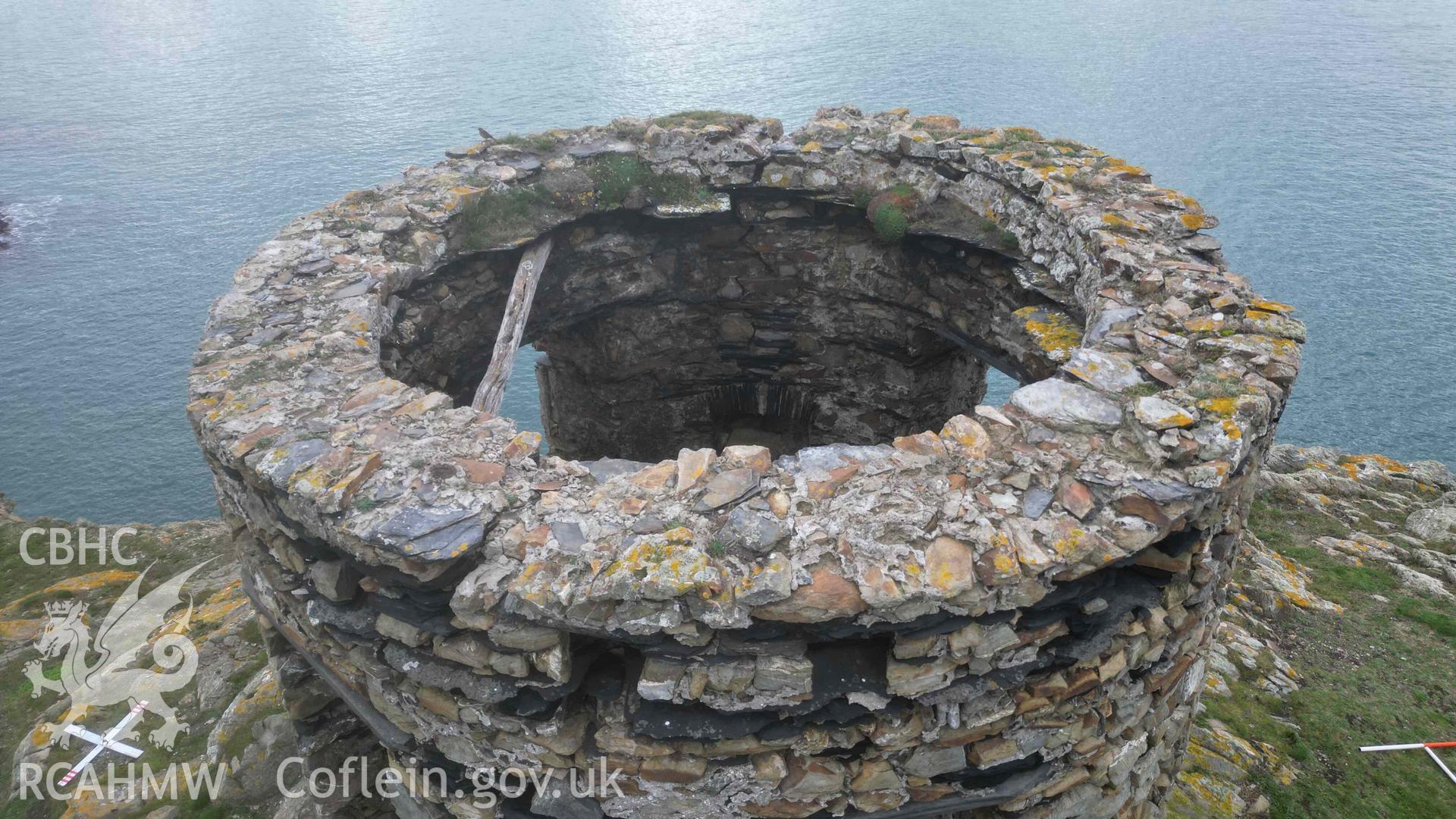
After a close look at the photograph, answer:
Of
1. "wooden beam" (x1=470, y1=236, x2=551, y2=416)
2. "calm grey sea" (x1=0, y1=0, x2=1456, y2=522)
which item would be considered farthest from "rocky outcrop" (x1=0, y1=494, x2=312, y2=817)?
"wooden beam" (x1=470, y1=236, x2=551, y2=416)

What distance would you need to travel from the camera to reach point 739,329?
33.9 feet

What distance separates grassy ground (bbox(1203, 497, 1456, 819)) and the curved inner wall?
15.2 ft

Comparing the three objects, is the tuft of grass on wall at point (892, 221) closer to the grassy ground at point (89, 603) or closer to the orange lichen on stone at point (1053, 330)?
the orange lichen on stone at point (1053, 330)

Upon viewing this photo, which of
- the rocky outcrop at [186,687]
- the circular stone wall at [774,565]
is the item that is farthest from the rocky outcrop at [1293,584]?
the rocky outcrop at [186,687]

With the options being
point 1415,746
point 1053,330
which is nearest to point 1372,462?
point 1415,746

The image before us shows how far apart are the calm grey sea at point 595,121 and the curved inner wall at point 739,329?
9.59m

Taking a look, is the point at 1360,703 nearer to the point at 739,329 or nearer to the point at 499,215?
the point at 739,329

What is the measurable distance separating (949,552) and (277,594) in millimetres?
4132

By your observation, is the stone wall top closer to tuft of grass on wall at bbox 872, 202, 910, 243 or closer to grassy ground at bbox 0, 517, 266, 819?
tuft of grass on wall at bbox 872, 202, 910, 243

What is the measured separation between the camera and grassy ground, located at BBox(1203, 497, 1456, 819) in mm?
7582

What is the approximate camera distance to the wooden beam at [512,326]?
6785 mm

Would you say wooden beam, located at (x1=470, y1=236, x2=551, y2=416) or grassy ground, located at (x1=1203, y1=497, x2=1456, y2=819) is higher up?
wooden beam, located at (x1=470, y1=236, x2=551, y2=416)

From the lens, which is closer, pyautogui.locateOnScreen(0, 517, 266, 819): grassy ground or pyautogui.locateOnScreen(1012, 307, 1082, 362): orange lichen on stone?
pyautogui.locateOnScreen(1012, 307, 1082, 362): orange lichen on stone

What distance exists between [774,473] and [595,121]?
26839 mm
